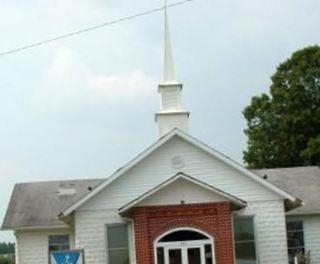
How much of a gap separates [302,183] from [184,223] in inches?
362

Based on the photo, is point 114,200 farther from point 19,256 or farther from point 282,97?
point 282,97

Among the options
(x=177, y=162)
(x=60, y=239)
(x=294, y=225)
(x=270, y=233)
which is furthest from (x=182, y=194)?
(x=60, y=239)

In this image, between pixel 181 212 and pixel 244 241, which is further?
pixel 244 241

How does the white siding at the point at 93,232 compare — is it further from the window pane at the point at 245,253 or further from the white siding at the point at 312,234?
the white siding at the point at 312,234

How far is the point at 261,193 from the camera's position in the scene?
29.7 meters

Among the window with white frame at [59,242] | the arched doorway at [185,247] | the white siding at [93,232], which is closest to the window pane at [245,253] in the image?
the arched doorway at [185,247]

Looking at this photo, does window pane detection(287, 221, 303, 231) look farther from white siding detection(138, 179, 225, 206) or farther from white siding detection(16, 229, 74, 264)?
white siding detection(16, 229, 74, 264)

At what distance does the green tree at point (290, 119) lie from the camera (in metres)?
48.8

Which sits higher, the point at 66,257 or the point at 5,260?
the point at 5,260

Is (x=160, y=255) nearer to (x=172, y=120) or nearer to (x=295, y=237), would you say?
(x=172, y=120)

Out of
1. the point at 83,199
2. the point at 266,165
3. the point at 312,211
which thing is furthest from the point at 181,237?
the point at 266,165

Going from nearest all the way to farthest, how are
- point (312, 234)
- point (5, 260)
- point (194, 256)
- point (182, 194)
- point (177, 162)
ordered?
point (194, 256), point (182, 194), point (177, 162), point (312, 234), point (5, 260)

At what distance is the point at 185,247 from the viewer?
93.4ft

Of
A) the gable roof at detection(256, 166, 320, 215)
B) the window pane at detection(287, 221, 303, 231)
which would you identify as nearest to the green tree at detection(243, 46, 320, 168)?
the gable roof at detection(256, 166, 320, 215)
